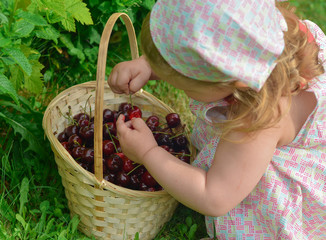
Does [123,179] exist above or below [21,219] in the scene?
above

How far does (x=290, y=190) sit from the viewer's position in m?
1.73

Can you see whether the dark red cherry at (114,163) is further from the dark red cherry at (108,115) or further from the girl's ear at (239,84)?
the girl's ear at (239,84)

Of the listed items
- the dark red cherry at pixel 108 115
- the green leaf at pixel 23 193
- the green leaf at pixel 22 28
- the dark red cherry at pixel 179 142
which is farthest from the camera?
the dark red cherry at pixel 108 115

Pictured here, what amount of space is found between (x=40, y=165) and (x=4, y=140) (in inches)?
8.1

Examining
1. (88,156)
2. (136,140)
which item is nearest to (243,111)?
(136,140)

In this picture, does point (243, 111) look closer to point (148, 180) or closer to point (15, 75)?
point (148, 180)

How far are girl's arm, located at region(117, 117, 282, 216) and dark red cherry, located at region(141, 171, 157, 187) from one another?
0.71ft

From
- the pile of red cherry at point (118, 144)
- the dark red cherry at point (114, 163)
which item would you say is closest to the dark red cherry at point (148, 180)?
the pile of red cherry at point (118, 144)

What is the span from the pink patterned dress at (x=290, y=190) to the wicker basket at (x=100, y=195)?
0.27m

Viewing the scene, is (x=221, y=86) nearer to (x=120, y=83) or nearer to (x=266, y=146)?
(x=266, y=146)

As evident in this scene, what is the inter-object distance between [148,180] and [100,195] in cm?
25

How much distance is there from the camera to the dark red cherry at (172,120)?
2.03 meters

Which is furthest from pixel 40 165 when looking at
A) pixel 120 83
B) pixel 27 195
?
pixel 120 83

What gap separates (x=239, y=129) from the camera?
1.42 metres
